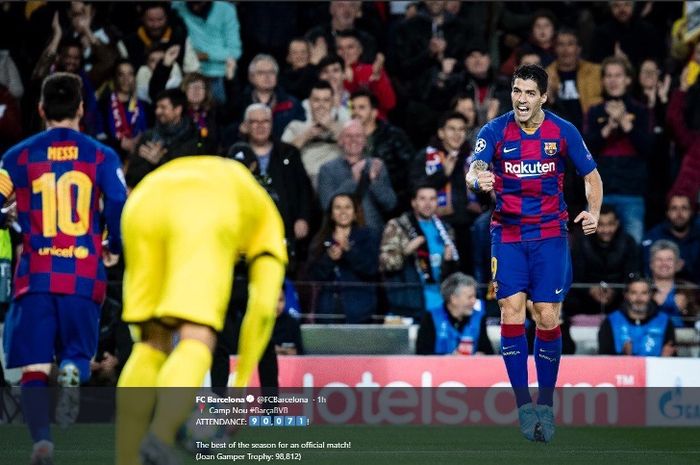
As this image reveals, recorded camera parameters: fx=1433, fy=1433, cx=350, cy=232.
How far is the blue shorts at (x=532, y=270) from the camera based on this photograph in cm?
959

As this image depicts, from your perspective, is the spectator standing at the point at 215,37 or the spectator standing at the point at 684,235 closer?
the spectator standing at the point at 684,235

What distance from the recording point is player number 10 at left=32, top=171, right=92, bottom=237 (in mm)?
8398

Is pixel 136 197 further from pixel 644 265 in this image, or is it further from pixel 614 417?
pixel 644 265

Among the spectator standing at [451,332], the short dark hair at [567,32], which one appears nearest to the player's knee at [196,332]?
the spectator standing at [451,332]

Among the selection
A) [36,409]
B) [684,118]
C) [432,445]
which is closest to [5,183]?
[36,409]

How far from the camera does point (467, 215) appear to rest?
14.4m

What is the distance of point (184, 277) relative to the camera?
20.1 feet

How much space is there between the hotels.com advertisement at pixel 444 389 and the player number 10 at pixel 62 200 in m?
3.96

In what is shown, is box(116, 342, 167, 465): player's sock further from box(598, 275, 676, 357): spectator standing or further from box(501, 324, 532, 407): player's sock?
box(598, 275, 676, 357): spectator standing

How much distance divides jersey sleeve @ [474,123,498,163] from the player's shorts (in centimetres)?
348

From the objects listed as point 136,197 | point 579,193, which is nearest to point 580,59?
point 579,193

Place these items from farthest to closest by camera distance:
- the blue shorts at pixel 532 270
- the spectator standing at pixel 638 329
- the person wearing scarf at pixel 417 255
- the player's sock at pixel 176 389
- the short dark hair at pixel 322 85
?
the short dark hair at pixel 322 85
the person wearing scarf at pixel 417 255
the spectator standing at pixel 638 329
the blue shorts at pixel 532 270
the player's sock at pixel 176 389

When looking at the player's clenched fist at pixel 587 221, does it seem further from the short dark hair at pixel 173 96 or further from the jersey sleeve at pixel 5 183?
the short dark hair at pixel 173 96

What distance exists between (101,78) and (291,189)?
271cm
